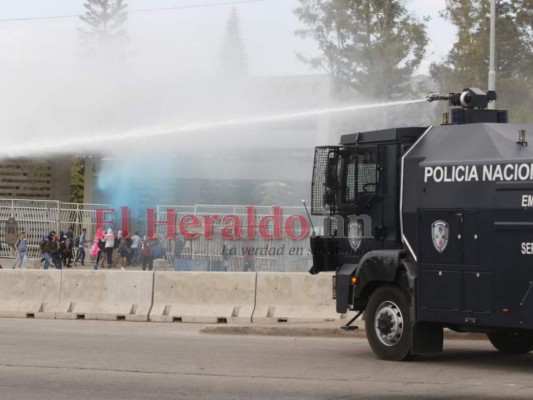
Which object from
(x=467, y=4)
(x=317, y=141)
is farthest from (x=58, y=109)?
(x=467, y=4)

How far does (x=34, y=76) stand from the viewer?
31.5 metres

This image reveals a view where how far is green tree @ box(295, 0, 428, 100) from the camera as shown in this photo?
129ft

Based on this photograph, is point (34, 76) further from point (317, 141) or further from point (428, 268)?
point (428, 268)

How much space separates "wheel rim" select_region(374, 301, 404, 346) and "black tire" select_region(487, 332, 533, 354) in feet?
5.03

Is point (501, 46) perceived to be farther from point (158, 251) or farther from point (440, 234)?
point (440, 234)

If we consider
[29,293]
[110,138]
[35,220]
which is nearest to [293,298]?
[29,293]

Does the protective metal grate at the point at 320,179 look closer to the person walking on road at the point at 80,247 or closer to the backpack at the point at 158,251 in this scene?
the backpack at the point at 158,251

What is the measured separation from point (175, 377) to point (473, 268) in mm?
3364

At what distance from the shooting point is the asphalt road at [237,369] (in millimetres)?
10156

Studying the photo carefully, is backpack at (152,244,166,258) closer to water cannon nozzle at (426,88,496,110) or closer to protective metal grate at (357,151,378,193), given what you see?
protective metal grate at (357,151,378,193)

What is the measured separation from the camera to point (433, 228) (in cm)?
1198

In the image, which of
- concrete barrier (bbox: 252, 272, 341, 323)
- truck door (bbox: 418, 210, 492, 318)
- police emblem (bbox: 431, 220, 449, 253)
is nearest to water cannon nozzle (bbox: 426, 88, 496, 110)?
truck door (bbox: 418, 210, 492, 318)

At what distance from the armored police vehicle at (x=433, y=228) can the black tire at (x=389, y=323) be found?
0.04ft

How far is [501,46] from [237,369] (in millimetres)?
34184
